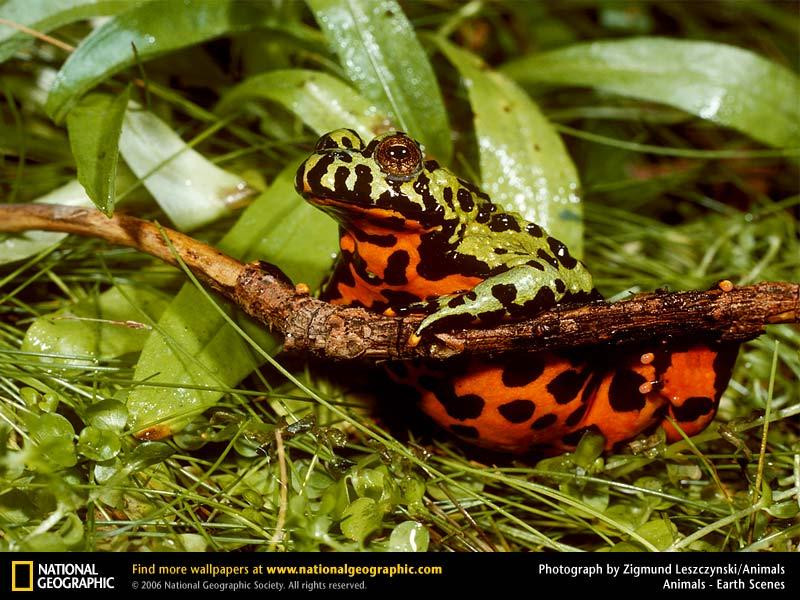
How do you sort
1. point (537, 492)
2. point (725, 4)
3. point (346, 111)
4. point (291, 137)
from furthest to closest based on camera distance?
point (725, 4) < point (291, 137) < point (346, 111) < point (537, 492)

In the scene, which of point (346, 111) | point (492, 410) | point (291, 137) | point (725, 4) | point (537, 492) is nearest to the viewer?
point (492, 410)

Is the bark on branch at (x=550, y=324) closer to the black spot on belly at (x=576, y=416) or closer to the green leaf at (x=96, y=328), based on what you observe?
the black spot on belly at (x=576, y=416)

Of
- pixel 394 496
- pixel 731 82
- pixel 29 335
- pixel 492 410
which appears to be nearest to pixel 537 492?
pixel 492 410

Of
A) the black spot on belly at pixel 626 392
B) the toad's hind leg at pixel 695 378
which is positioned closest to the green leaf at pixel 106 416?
the black spot on belly at pixel 626 392

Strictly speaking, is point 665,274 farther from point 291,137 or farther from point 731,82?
point 291,137

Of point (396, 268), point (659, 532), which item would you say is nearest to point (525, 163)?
point (396, 268)
